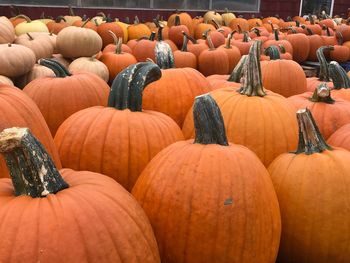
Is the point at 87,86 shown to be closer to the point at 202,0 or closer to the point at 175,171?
the point at 175,171

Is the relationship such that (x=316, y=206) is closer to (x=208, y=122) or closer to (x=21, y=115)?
(x=208, y=122)

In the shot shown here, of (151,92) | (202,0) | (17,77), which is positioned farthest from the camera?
(202,0)

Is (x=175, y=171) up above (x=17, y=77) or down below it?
above

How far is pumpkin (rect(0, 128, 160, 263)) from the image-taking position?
2.93 feet

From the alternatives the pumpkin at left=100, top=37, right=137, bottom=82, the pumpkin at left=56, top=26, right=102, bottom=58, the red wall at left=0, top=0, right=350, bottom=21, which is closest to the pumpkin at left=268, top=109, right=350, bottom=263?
the pumpkin at left=100, top=37, right=137, bottom=82

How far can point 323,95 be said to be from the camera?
199cm

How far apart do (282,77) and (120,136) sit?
168cm

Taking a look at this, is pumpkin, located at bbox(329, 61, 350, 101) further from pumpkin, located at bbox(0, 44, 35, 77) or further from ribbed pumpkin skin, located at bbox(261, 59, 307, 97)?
pumpkin, located at bbox(0, 44, 35, 77)

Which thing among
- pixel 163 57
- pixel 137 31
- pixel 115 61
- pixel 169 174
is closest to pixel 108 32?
pixel 137 31

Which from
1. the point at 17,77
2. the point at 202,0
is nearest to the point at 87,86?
the point at 17,77

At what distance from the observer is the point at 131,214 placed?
1.03 meters

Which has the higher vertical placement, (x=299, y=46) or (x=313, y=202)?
(x=313, y=202)

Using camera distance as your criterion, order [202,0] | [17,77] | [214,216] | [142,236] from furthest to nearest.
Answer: [202,0]
[17,77]
[214,216]
[142,236]

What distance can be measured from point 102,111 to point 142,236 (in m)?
0.70
